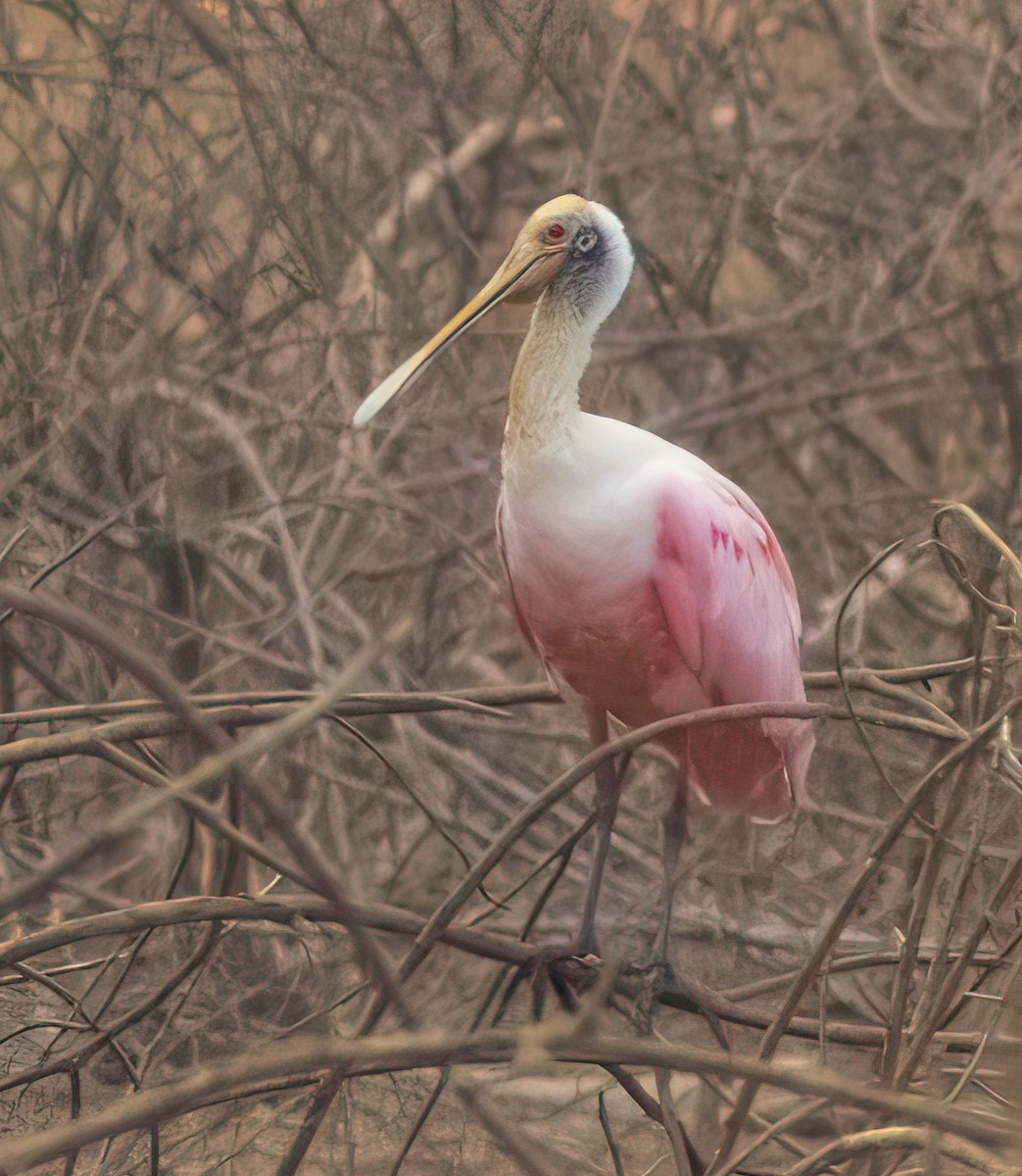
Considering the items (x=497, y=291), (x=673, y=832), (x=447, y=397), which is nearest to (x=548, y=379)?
(x=497, y=291)

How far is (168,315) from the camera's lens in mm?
1249

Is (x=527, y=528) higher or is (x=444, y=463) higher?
(x=444, y=463)

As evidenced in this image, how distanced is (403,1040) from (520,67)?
1.07m

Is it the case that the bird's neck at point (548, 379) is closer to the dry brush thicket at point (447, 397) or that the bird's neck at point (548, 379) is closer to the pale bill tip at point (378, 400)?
the pale bill tip at point (378, 400)

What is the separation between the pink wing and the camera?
32.9 inches

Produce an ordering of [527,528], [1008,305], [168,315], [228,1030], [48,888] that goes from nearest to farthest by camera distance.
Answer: [48,888], [527,528], [228,1030], [168,315], [1008,305]

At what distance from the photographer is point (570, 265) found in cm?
85

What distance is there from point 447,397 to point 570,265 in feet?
1.54

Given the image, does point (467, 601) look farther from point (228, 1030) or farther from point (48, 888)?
point (48, 888)

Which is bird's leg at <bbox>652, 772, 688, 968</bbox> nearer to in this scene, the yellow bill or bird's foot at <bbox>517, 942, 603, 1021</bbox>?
bird's foot at <bbox>517, 942, 603, 1021</bbox>

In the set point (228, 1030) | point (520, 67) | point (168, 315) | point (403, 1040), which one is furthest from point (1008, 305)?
point (403, 1040)

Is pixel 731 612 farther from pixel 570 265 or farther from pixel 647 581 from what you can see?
pixel 570 265

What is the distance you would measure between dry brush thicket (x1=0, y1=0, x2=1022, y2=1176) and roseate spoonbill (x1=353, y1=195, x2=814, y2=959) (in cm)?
19

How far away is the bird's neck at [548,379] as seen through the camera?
82 centimetres
